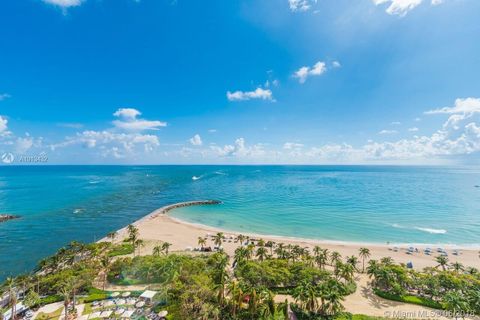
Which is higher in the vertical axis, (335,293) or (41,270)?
(335,293)

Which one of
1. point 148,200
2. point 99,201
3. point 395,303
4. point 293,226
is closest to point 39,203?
point 99,201

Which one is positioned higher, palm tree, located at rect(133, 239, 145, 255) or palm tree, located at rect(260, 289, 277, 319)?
palm tree, located at rect(260, 289, 277, 319)

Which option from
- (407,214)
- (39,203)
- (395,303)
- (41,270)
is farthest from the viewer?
(39,203)

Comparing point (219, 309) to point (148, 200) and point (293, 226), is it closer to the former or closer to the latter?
point (293, 226)

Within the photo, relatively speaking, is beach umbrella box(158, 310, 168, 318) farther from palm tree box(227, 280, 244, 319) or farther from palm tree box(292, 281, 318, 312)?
palm tree box(292, 281, 318, 312)

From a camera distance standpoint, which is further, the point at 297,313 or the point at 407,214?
the point at 407,214

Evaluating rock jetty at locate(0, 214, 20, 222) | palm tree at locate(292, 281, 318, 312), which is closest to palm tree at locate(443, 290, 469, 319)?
palm tree at locate(292, 281, 318, 312)

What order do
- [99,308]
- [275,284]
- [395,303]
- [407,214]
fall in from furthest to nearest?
[407,214], [275,284], [395,303], [99,308]

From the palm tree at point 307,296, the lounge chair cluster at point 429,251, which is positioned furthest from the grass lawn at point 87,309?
the lounge chair cluster at point 429,251
